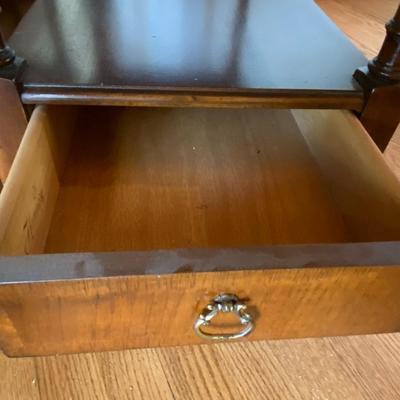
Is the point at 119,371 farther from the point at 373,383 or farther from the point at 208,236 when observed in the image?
the point at 373,383

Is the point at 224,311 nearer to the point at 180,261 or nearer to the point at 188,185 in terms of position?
the point at 180,261

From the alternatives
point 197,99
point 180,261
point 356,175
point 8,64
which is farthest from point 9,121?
point 356,175

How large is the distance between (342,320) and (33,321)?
11.9 inches

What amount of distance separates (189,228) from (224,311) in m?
0.21

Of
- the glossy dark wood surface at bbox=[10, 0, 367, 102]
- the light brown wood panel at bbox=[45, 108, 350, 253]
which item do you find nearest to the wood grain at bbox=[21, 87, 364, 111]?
the glossy dark wood surface at bbox=[10, 0, 367, 102]

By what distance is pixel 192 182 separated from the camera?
2.11 ft

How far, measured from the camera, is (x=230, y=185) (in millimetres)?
646

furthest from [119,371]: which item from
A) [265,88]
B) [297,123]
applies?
[297,123]

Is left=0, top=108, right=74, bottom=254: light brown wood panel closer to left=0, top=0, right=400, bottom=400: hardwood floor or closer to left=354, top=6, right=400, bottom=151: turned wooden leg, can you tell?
left=0, top=0, right=400, bottom=400: hardwood floor

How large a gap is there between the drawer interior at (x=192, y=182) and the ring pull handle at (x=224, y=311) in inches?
6.1

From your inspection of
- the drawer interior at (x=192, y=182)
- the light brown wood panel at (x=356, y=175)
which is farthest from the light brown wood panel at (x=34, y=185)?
the light brown wood panel at (x=356, y=175)

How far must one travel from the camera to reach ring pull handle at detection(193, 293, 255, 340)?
0.38m

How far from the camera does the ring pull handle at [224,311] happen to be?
38 cm

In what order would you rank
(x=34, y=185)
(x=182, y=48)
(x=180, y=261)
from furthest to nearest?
1. (x=182, y=48)
2. (x=34, y=185)
3. (x=180, y=261)
